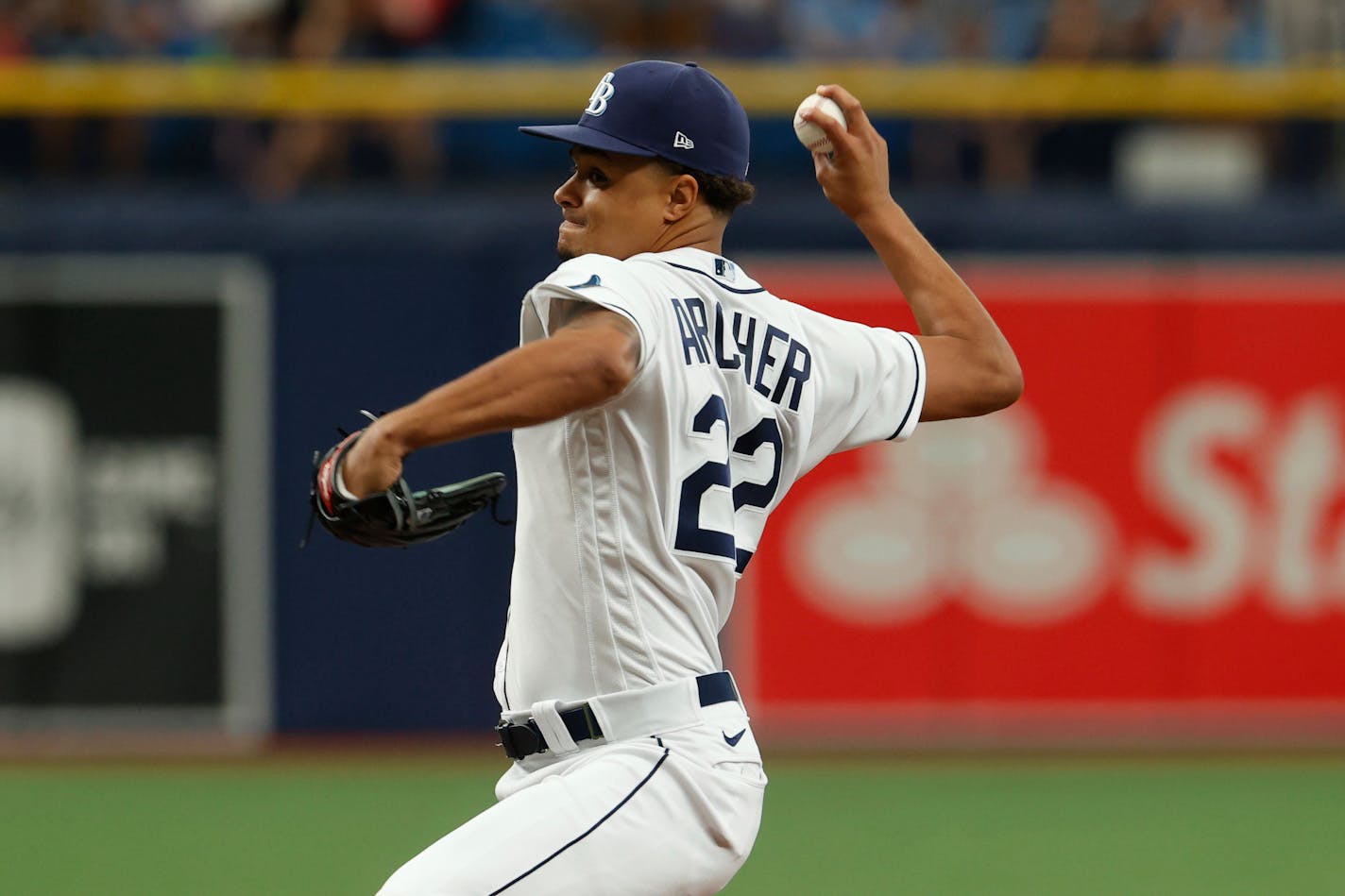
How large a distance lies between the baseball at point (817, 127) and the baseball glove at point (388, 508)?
0.82 m

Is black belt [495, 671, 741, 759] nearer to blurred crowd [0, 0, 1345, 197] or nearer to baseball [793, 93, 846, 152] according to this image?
baseball [793, 93, 846, 152]

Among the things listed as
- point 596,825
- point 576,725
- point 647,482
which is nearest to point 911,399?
point 647,482

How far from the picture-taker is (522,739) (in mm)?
3000

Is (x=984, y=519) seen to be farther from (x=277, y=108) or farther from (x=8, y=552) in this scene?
(x=8, y=552)

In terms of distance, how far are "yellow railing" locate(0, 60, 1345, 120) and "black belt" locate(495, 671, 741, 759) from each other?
20.9ft

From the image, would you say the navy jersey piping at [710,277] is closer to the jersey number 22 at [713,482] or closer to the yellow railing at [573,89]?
the jersey number 22 at [713,482]

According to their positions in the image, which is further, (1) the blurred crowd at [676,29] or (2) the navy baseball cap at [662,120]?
(1) the blurred crowd at [676,29]

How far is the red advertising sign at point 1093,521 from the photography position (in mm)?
8898

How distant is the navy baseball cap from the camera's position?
3.04 meters

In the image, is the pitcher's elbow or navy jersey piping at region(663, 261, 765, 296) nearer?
navy jersey piping at region(663, 261, 765, 296)

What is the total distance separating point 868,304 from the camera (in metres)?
8.94

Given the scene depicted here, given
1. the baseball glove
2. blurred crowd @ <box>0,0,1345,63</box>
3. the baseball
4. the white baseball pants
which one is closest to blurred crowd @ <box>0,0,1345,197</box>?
blurred crowd @ <box>0,0,1345,63</box>

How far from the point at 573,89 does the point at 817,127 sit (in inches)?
236

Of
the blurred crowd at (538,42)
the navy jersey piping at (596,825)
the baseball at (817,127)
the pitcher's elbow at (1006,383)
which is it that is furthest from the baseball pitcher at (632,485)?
the blurred crowd at (538,42)
